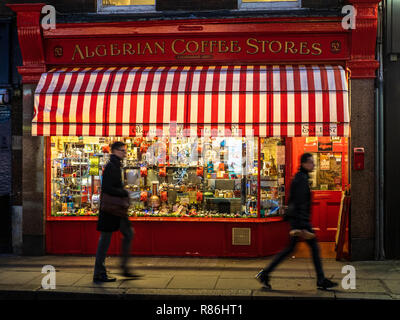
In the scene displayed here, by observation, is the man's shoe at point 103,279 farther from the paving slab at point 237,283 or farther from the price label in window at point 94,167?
the price label in window at point 94,167

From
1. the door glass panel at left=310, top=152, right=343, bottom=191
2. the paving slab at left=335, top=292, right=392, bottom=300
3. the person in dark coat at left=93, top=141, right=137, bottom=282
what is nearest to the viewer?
the paving slab at left=335, top=292, right=392, bottom=300

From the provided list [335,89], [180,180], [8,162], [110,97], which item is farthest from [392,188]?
[8,162]

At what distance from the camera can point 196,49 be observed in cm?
990

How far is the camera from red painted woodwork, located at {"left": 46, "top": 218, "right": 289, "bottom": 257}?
9773 millimetres

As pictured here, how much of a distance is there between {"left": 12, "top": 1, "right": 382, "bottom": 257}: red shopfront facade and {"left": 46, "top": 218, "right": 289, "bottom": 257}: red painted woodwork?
20 mm

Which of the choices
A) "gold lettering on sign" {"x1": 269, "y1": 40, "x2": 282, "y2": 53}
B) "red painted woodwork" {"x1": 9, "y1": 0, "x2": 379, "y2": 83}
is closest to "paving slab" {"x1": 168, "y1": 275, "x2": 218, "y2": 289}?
"red painted woodwork" {"x1": 9, "y1": 0, "x2": 379, "y2": 83}

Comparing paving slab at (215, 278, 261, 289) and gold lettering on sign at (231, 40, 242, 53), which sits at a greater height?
gold lettering on sign at (231, 40, 242, 53)

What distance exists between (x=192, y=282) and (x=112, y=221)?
5.23ft

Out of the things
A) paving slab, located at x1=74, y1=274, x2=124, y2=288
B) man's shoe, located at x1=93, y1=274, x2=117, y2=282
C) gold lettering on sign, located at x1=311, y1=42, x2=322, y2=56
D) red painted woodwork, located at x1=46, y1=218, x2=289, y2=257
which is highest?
gold lettering on sign, located at x1=311, y1=42, x2=322, y2=56

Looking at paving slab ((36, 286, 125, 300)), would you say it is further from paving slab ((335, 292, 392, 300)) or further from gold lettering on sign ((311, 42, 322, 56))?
gold lettering on sign ((311, 42, 322, 56))

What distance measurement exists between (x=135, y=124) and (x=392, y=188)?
5075 millimetres

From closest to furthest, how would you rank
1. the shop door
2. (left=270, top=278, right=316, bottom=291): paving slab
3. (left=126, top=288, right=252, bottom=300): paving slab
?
(left=126, top=288, right=252, bottom=300): paving slab → (left=270, top=278, right=316, bottom=291): paving slab → the shop door

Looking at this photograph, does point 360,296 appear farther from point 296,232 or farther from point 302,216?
point 302,216
